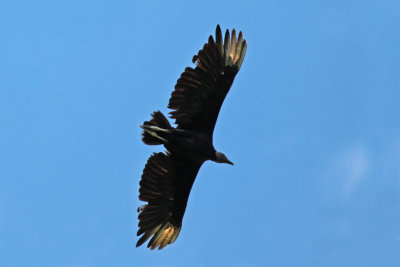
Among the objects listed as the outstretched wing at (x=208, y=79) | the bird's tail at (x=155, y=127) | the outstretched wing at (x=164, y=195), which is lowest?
the outstretched wing at (x=164, y=195)

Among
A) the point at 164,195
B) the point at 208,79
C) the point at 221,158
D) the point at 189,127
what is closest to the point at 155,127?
the point at 189,127

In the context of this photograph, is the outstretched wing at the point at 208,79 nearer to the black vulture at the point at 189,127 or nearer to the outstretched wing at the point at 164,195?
the black vulture at the point at 189,127

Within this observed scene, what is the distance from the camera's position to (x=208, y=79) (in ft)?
36.9

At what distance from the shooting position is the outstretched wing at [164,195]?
11906 millimetres

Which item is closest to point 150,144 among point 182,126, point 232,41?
point 182,126

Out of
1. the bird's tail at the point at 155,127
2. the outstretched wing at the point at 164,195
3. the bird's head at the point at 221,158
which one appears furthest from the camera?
the outstretched wing at the point at 164,195

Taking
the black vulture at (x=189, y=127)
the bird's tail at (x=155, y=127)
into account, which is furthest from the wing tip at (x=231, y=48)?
the bird's tail at (x=155, y=127)

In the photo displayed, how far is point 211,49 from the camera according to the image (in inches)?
441

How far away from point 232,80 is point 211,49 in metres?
0.65

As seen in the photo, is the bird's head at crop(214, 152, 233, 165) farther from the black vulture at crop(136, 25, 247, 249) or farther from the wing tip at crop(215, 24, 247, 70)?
the wing tip at crop(215, 24, 247, 70)

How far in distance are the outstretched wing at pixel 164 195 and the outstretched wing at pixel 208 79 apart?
961mm

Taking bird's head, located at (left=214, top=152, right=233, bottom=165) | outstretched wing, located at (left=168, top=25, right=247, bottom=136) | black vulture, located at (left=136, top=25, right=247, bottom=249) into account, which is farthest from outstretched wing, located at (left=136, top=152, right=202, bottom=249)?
outstretched wing, located at (left=168, top=25, right=247, bottom=136)

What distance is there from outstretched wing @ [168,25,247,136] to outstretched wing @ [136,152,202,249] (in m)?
0.96

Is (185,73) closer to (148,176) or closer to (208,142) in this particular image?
(208,142)
